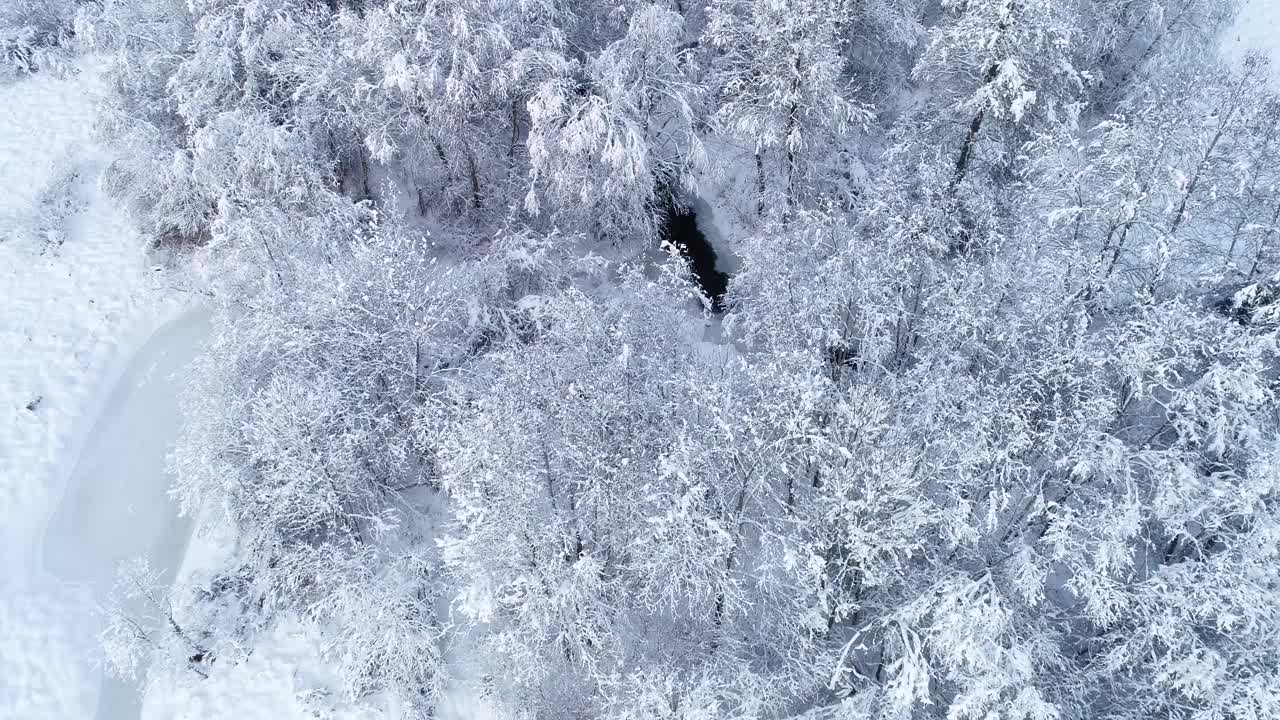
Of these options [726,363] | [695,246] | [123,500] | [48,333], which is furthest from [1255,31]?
[48,333]

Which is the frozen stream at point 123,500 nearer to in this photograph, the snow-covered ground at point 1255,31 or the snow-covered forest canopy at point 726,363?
the snow-covered forest canopy at point 726,363

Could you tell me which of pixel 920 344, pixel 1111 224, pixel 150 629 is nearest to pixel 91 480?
pixel 150 629

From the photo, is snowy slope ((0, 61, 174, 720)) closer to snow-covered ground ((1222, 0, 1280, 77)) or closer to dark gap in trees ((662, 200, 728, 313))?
dark gap in trees ((662, 200, 728, 313))

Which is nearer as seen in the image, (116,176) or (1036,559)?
(1036,559)

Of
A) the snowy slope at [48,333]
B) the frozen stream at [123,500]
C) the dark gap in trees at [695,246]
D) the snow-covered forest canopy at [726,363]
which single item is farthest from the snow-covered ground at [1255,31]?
the snowy slope at [48,333]

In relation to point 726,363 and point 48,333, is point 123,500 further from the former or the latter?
point 726,363

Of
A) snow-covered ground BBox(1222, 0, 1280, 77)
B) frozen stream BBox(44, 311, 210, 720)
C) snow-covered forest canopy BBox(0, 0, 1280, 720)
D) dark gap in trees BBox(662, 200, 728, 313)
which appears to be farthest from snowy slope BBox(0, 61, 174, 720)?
snow-covered ground BBox(1222, 0, 1280, 77)

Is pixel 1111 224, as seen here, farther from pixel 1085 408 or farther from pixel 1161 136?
pixel 1085 408
